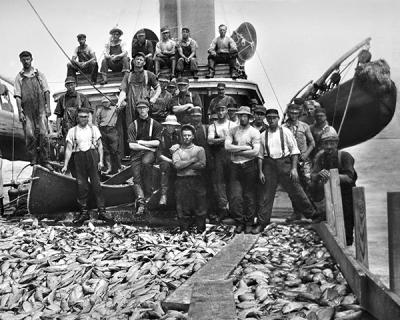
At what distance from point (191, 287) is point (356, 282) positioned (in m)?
1.31

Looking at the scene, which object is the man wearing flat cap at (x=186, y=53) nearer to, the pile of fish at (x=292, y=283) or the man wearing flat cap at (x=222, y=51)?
the man wearing flat cap at (x=222, y=51)

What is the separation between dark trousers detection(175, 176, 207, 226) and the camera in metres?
6.57

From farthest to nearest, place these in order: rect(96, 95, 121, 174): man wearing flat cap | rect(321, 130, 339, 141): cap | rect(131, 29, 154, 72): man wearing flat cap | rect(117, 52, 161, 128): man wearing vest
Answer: rect(131, 29, 154, 72): man wearing flat cap → rect(96, 95, 121, 174): man wearing flat cap → rect(117, 52, 161, 128): man wearing vest → rect(321, 130, 339, 141): cap

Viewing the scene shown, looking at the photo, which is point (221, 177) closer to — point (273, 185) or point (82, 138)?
point (273, 185)

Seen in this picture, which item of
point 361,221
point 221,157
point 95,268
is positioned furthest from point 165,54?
point 361,221

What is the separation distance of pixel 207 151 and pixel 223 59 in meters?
3.02

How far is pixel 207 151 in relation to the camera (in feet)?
22.2

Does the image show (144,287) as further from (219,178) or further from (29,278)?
(219,178)

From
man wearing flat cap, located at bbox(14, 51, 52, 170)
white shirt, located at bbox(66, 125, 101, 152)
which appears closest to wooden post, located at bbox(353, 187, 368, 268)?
white shirt, located at bbox(66, 125, 101, 152)

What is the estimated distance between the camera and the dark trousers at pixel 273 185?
632 cm

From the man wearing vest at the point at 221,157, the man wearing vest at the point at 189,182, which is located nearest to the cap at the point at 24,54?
the man wearing vest at the point at 189,182

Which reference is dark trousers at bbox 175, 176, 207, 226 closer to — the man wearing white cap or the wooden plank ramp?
the man wearing white cap

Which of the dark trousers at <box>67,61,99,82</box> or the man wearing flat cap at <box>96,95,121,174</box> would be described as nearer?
the man wearing flat cap at <box>96,95,121,174</box>

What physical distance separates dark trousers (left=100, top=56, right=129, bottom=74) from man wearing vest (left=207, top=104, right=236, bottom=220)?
2.98 meters
